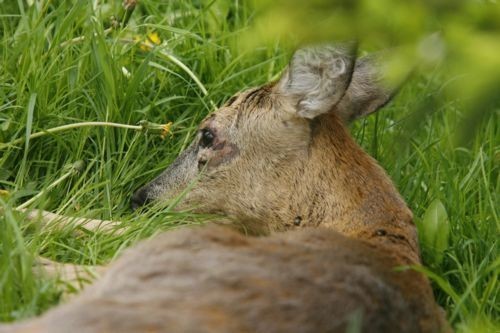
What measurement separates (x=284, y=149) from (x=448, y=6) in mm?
2722

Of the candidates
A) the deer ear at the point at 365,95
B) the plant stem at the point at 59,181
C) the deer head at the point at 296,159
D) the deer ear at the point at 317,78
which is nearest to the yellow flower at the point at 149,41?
the deer head at the point at 296,159

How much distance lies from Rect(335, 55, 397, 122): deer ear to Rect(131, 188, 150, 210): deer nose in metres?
1.06

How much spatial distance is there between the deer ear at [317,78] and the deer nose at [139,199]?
860 millimetres

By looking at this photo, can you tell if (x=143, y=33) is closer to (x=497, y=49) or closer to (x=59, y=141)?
(x=59, y=141)

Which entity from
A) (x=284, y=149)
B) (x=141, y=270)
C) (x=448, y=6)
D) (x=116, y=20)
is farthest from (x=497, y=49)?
(x=116, y=20)

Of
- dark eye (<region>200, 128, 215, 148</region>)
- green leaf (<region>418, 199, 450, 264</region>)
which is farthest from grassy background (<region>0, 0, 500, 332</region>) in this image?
dark eye (<region>200, 128, 215, 148</region>)

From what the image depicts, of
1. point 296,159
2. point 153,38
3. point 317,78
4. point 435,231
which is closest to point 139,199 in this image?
point 296,159

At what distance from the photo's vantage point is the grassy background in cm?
518

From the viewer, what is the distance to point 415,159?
6.18m

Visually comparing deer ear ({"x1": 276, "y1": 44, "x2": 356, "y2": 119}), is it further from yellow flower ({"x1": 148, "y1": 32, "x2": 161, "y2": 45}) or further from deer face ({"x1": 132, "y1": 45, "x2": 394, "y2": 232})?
yellow flower ({"x1": 148, "y1": 32, "x2": 161, "y2": 45})

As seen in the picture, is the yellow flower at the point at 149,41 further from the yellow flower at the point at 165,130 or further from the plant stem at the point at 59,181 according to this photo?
the plant stem at the point at 59,181

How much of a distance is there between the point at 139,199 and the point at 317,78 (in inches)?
42.9

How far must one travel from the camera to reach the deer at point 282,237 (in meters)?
3.50

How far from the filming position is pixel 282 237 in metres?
4.36
